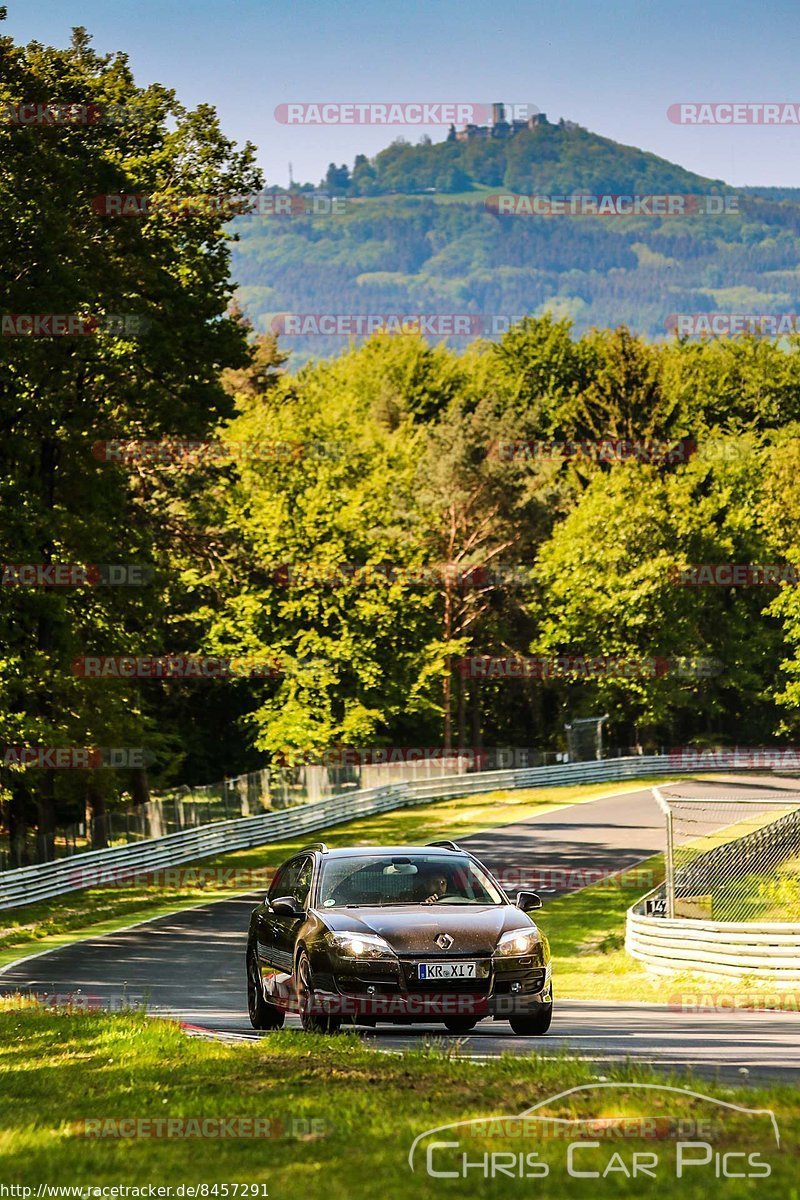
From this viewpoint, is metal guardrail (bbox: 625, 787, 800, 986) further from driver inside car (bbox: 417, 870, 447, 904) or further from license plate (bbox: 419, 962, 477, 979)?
license plate (bbox: 419, 962, 477, 979)

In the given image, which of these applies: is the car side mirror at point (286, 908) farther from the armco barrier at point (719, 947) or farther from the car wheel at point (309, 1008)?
the armco barrier at point (719, 947)

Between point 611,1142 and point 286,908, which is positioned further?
point 286,908

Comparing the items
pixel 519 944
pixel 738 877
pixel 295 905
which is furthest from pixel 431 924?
pixel 738 877

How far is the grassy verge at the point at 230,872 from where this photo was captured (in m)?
29.5

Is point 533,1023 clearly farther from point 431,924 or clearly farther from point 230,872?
point 230,872

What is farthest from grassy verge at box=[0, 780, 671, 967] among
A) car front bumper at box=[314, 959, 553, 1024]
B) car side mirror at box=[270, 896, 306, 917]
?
car front bumper at box=[314, 959, 553, 1024]

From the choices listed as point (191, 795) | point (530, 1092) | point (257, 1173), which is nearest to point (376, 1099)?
point (530, 1092)

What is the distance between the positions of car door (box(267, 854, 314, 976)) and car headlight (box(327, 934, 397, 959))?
76 cm

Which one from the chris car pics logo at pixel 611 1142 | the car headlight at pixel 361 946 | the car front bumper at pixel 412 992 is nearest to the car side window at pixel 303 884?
the car headlight at pixel 361 946

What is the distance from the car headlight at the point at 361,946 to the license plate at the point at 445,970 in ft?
0.80

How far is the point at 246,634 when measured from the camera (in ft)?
205

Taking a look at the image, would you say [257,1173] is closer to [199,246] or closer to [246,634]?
[199,246]

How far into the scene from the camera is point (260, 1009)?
44.3 ft

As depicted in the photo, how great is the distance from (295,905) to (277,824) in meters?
33.2
